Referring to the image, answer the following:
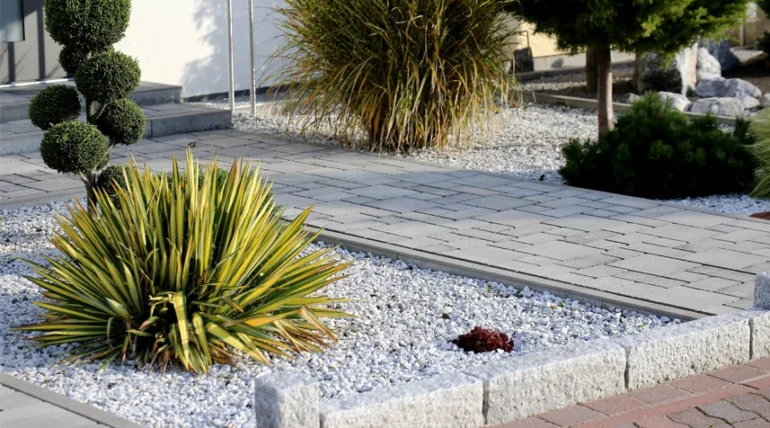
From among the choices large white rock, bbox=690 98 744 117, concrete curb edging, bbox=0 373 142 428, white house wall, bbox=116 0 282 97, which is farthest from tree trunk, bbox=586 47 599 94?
concrete curb edging, bbox=0 373 142 428

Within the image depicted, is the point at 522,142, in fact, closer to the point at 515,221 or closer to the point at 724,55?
the point at 515,221

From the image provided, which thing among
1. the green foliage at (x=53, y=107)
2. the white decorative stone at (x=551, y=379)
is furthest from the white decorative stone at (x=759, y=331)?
the green foliage at (x=53, y=107)

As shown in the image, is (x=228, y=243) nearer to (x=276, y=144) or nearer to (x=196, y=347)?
(x=196, y=347)

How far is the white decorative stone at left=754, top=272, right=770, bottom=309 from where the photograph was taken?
4875mm

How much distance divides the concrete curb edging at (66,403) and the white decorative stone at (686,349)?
2077mm

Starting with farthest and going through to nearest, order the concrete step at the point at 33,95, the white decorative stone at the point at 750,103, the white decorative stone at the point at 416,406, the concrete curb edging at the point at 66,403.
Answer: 1. the white decorative stone at the point at 750,103
2. the concrete step at the point at 33,95
3. the concrete curb edging at the point at 66,403
4. the white decorative stone at the point at 416,406

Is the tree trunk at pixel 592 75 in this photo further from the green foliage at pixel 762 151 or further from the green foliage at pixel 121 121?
the green foliage at pixel 121 121

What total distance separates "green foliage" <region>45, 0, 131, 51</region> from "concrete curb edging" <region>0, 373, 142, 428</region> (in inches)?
100

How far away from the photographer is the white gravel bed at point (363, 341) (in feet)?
14.2

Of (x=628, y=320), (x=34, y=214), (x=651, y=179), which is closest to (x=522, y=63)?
(x=651, y=179)

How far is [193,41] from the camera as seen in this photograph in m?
12.5

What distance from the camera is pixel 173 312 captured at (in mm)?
4836

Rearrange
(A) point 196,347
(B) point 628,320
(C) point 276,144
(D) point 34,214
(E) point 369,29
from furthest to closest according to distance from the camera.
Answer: (C) point 276,144
(E) point 369,29
(D) point 34,214
(B) point 628,320
(A) point 196,347

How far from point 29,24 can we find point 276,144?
10.5ft
